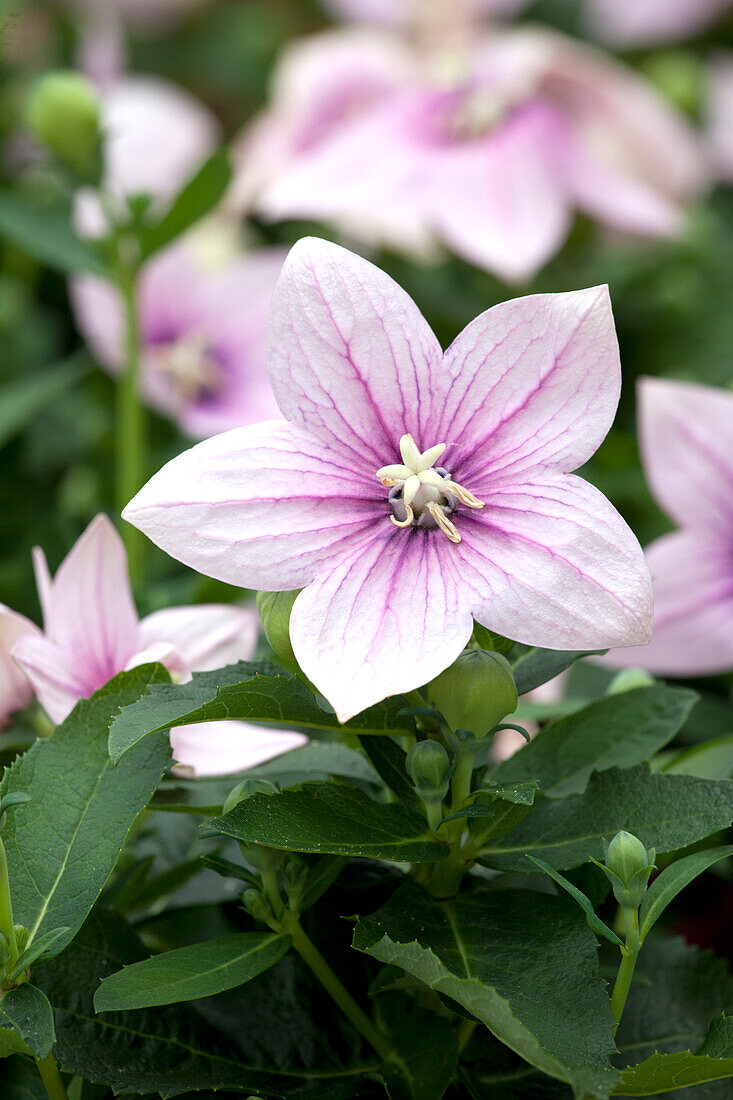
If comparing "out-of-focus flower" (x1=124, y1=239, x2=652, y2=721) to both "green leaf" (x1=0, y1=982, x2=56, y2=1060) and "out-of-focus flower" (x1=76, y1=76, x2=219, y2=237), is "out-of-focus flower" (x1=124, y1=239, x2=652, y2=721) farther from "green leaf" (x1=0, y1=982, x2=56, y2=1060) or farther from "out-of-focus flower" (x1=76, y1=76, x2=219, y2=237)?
"out-of-focus flower" (x1=76, y1=76, x2=219, y2=237)

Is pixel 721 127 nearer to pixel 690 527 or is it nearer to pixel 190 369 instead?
pixel 190 369

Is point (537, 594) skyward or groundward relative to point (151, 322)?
skyward

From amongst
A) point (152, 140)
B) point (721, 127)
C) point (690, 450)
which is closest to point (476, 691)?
point (690, 450)

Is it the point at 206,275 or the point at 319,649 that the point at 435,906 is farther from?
the point at 206,275

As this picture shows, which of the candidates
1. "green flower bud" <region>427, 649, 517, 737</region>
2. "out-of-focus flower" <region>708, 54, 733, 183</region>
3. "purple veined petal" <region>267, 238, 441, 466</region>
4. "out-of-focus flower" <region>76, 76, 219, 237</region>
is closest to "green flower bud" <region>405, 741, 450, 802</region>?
"green flower bud" <region>427, 649, 517, 737</region>

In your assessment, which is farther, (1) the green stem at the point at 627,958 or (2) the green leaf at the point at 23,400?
(2) the green leaf at the point at 23,400

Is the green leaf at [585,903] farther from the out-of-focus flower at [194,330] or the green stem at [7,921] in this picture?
the out-of-focus flower at [194,330]

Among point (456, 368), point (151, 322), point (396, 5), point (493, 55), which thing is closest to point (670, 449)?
point (456, 368)

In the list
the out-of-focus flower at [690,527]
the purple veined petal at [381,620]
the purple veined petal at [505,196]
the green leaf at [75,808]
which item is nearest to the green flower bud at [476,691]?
the purple veined petal at [381,620]
